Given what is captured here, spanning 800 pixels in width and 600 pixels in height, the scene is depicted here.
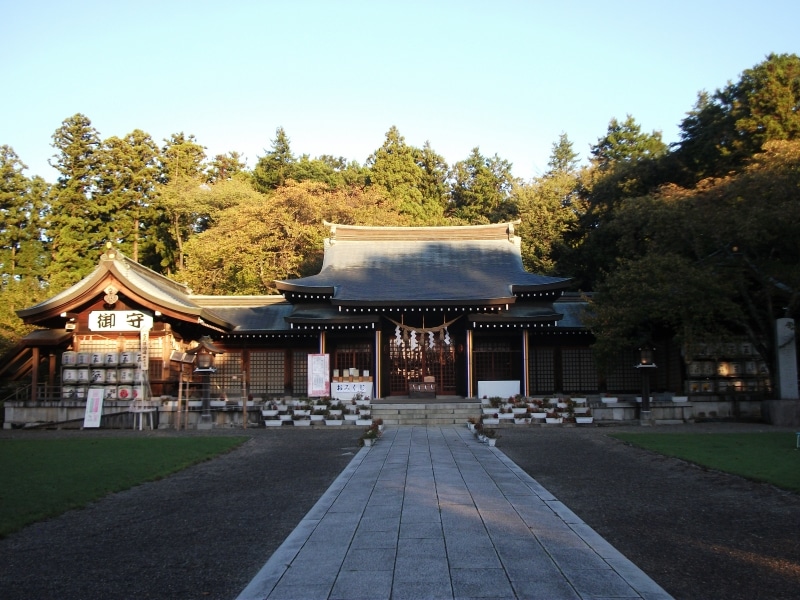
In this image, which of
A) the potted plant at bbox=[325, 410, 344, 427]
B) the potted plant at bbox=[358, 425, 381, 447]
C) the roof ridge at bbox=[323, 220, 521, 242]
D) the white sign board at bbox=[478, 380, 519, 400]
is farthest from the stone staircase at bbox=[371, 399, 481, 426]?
the roof ridge at bbox=[323, 220, 521, 242]

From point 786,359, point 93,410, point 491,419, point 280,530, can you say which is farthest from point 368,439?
point 786,359

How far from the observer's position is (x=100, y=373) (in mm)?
23938

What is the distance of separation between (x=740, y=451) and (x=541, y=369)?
13854mm

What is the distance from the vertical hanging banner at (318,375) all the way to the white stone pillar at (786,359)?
1397 cm

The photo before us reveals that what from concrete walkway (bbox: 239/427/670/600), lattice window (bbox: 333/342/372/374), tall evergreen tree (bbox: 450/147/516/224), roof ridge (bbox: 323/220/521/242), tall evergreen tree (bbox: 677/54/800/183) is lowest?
concrete walkway (bbox: 239/427/670/600)

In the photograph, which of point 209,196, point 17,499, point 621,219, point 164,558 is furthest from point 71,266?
point 164,558

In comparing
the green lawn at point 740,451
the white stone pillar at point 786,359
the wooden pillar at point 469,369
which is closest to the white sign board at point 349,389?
the wooden pillar at point 469,369

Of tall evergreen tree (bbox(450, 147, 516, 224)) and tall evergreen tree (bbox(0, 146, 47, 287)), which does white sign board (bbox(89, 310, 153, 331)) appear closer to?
tall evergreen tree (bbox(0, 146, 47, 287))

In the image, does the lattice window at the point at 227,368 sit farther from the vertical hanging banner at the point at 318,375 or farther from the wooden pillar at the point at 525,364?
the wooden pillar at the point at 525,364

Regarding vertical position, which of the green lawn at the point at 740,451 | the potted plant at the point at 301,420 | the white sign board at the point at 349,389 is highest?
the white sign board at the point at 349,389

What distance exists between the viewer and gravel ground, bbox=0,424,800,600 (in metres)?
5.76

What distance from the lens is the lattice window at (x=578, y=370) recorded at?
27.4 m

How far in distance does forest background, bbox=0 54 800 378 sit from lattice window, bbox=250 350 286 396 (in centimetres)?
849

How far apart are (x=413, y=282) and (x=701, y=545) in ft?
67.7
